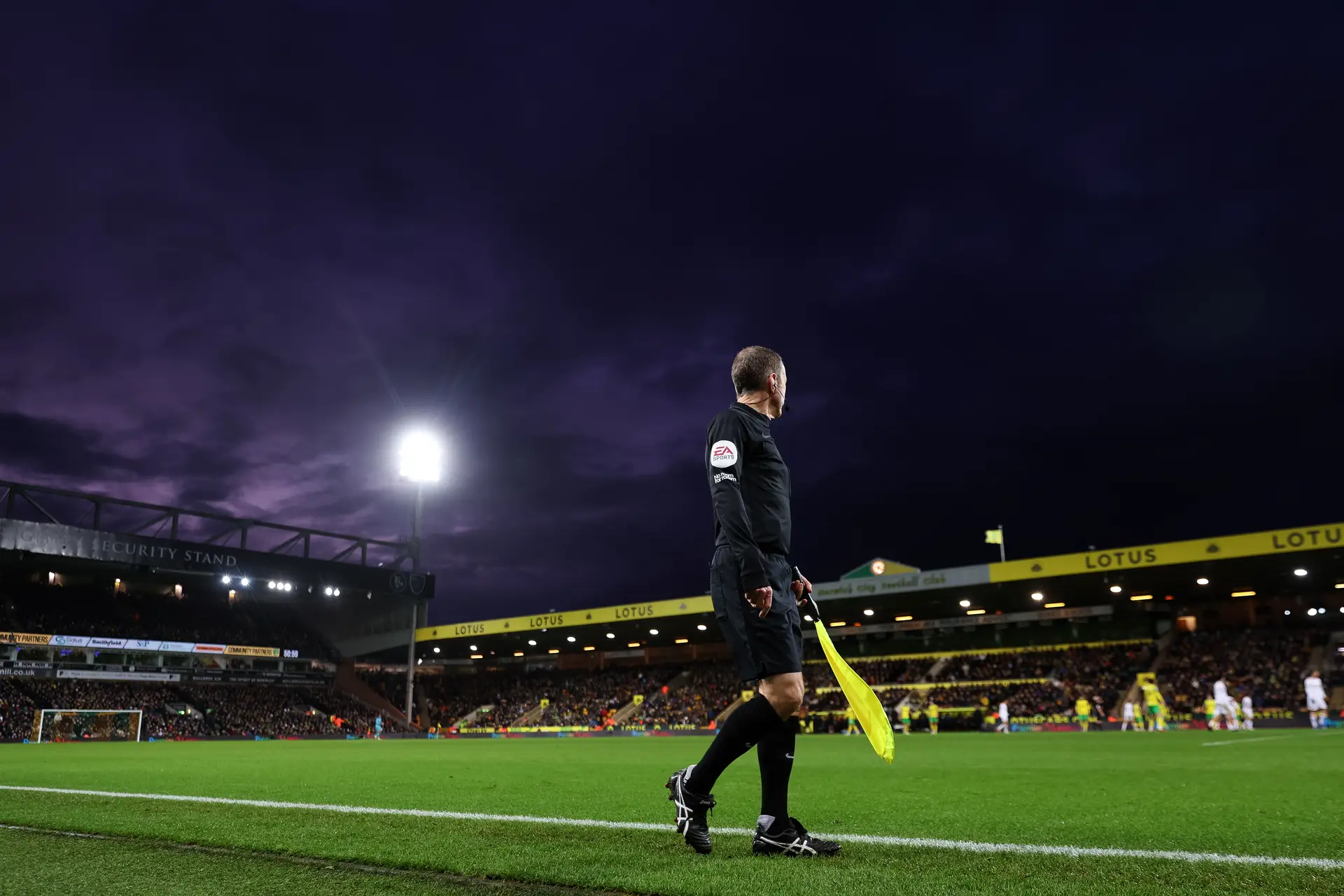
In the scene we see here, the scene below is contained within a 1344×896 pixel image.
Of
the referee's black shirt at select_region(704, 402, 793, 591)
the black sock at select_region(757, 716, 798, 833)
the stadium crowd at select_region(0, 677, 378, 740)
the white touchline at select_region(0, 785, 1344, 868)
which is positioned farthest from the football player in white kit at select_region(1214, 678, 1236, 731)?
the stadium crowd at select_region(0, 677, 378, 740)

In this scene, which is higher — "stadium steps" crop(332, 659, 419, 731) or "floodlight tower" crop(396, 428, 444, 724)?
"floodlight tower" crop(396, 428, 444, 724)

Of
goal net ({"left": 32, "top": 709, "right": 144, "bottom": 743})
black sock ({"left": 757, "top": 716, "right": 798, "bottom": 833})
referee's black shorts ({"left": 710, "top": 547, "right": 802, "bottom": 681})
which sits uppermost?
referee's black shorts ({"left": 710, "top": 547, "right": 802, "bottom": 681})

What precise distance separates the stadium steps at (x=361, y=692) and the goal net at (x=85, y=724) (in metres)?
15.6

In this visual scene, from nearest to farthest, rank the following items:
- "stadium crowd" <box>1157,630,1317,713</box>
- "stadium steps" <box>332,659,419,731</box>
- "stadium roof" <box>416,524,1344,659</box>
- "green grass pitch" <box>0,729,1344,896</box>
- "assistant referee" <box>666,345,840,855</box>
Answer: "green grass pitch" <box>0,729,1344,896</box>
"assistant referee" <box>666,345,840,855</box>
"stadium roof" <box>416,524,1344,659</box>
"stadium crowd" <box>1157,630,1317,713</box>
"stadium steps" <box>332,659,419,731</box>

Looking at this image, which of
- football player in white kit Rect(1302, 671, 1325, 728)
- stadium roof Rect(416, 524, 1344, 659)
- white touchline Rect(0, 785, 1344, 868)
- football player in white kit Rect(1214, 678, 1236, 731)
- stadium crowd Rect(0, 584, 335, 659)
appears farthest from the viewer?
stadium crowd Rect(0, 584, 335, 659)

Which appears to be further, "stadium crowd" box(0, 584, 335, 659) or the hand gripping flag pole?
"stadium crowd" box(0, 584, 335, 659)

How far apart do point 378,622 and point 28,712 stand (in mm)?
22040

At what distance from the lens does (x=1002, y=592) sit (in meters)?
35.2

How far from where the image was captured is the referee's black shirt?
3.52 metres

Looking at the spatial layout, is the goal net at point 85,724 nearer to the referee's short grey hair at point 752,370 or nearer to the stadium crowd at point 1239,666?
the referee's short grey hair at point 752,370

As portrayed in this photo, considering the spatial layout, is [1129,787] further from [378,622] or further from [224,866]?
[378,622]

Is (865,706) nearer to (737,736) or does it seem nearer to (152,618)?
(737,736)

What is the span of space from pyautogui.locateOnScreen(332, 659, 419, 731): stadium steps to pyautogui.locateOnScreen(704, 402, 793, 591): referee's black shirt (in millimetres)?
54042

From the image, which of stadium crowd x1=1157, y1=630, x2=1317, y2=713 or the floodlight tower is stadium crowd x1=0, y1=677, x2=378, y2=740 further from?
stadium crowd x1=1157, y1=630, x2=1317, y2=713
